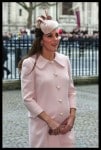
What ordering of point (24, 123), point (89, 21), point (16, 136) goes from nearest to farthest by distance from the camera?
1. point (16, 136)
2. point (24, 123)
3. point (89, 21)

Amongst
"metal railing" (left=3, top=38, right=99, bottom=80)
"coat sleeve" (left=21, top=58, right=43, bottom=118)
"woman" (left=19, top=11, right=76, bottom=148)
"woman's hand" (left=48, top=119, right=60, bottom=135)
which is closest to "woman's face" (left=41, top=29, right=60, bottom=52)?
"woman" (left=19, top=11, right=76, bottom=148)

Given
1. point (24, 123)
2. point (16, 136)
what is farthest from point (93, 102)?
point (16, 136)

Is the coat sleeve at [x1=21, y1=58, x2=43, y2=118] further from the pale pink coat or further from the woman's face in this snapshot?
the woman's face

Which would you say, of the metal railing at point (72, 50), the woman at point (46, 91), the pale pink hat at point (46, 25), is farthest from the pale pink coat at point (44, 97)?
the metal railing at point (72, 50)

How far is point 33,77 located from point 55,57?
0.25m

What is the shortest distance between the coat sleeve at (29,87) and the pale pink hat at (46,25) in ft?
0.87

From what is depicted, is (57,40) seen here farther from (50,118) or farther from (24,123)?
(24,123)

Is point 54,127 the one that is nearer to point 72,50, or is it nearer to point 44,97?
point 44,97

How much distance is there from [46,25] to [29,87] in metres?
0.48

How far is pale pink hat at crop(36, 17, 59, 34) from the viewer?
359 cm

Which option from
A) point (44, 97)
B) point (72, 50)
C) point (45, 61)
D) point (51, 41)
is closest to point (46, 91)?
point (44, 97)

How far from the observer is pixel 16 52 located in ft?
45.1

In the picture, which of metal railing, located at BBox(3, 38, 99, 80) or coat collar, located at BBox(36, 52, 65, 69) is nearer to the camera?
coat collar, located at BBox(36, 52, 65, 69)

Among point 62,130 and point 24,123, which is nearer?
point 62,130
